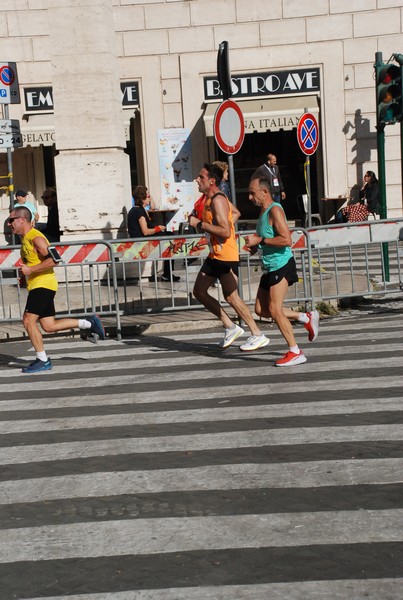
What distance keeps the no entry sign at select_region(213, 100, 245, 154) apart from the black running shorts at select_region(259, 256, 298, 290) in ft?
11.6

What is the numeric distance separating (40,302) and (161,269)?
2758 millimetres

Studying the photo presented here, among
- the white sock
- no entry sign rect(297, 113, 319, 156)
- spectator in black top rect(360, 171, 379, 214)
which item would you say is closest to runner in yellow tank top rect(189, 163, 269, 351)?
the white sock

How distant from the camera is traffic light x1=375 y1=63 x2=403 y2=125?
1440cm

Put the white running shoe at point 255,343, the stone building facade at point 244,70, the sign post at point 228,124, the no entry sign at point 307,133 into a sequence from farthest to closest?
the stone building facade at point 244,70 < the no entry sign at point 307,133 < the sign post at point 228,124 < the white running shoe at point 255,343

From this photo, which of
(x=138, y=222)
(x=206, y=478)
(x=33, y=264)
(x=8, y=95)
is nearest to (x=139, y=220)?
(x=138, y=222)

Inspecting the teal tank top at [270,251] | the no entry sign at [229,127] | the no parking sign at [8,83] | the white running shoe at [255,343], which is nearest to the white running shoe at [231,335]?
the white running shoe at [255,343]

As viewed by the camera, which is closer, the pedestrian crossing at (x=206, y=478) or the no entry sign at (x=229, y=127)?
the pedestrian crossing at (x=206, y=478)

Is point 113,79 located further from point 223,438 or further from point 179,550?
point 179,550

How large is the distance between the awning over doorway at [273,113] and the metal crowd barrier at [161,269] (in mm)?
12676

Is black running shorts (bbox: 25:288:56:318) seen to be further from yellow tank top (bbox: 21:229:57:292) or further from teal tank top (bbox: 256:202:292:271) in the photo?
teal tank top (bbox: 256:202:292:271)

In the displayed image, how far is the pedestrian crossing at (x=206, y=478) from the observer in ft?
16.3

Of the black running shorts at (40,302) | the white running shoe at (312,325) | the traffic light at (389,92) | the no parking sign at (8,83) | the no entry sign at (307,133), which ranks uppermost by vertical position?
the no parking sign at (8,83)

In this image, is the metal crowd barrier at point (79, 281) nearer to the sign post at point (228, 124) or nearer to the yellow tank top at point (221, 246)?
the sign post at point (228, 124)

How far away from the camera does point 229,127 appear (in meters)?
13.6
